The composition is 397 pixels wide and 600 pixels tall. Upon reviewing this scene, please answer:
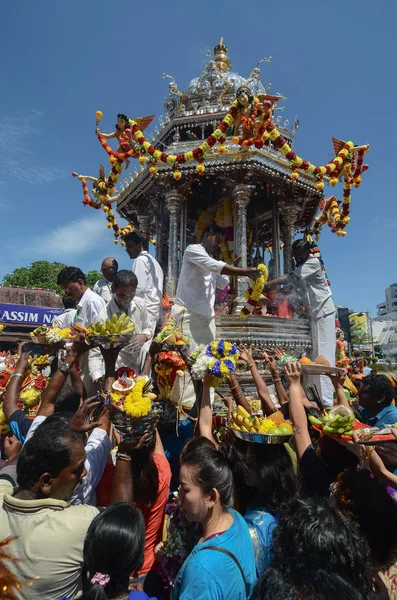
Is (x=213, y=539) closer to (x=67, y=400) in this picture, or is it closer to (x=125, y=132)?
(x=67, y=400)

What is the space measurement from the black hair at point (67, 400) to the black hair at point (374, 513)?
98.1 inches

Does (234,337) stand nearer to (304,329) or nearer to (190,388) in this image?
(304,329)

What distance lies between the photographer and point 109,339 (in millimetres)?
2744

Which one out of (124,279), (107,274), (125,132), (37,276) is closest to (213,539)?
(124,279)

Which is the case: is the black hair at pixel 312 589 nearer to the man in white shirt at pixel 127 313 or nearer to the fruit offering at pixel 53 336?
the man in white shirt at pixel 127 313

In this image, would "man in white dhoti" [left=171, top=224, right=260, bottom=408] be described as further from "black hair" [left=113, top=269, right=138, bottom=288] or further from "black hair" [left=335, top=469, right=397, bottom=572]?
"black hair" [left=335, top=469, right=397, bottom=572]

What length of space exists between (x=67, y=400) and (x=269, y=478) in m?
2.18

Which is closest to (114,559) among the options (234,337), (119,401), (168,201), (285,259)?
(119,401)

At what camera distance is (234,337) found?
894cm

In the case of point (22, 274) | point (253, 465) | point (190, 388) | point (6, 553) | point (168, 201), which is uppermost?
point (22, 274)

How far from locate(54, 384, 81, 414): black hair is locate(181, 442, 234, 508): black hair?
6.43ft

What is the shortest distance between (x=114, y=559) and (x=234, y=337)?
758cm

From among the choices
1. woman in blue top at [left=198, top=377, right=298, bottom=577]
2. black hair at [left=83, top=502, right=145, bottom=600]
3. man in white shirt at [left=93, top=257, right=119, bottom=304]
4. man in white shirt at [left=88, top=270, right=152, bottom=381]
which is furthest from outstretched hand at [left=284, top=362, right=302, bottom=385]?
man in white shirt at [left=93, top=257, right=119, bottom=304]

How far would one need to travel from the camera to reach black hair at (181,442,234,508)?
1.74 metres
